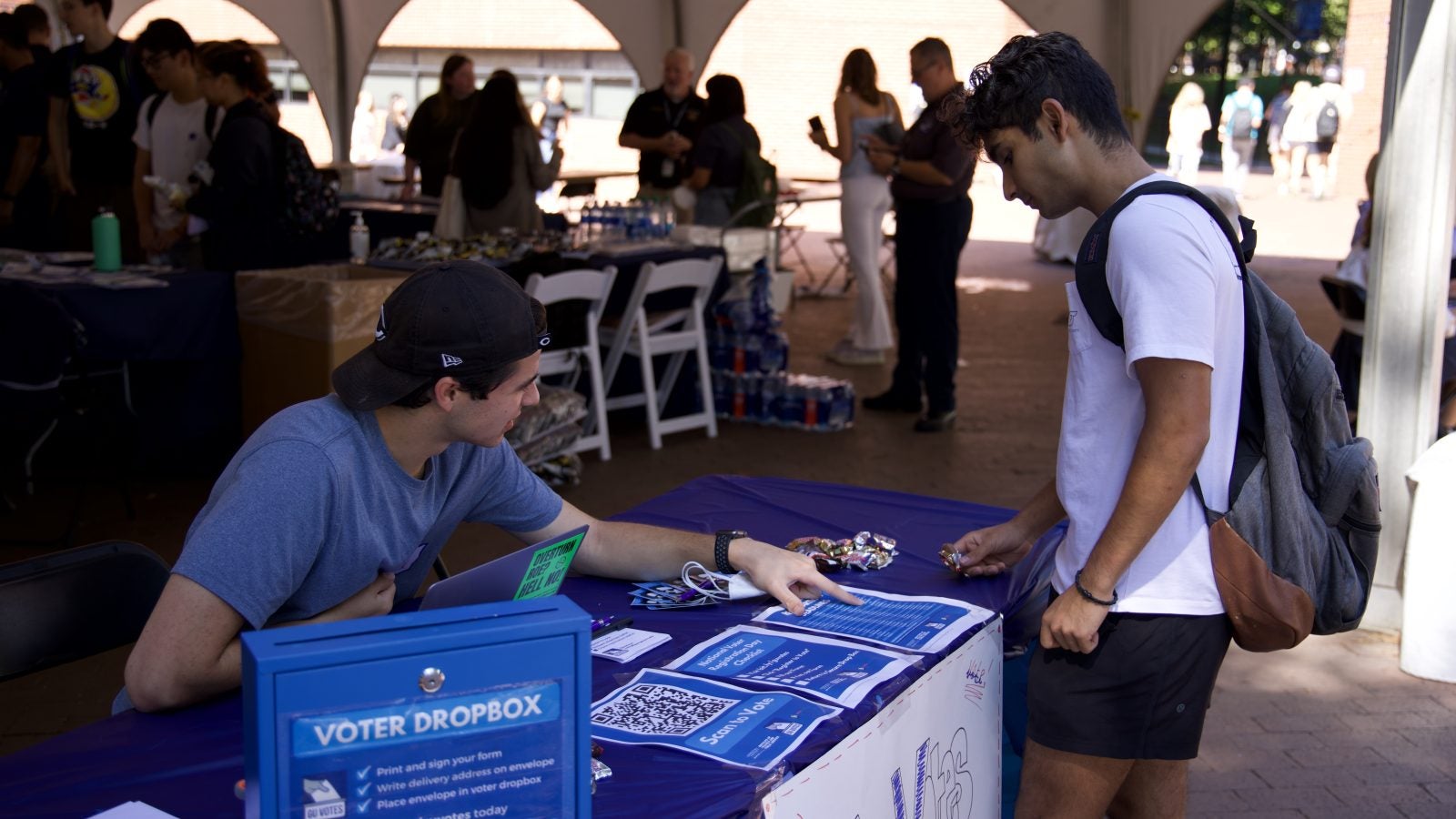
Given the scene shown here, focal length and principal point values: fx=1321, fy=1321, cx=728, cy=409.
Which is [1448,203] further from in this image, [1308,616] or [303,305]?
[303,305]

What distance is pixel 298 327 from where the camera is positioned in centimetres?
498

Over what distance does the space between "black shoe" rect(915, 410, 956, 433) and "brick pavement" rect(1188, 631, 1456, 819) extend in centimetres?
255

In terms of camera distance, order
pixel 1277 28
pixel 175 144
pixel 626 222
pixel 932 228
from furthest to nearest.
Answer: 1. pixel 1277 28
2. pixel 626 222
3. pixel 932 228
4. pixel 175 144

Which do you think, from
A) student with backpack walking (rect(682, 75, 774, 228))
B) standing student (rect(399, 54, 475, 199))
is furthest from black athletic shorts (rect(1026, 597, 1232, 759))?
standing student (rect(399, 54, 475, 199))

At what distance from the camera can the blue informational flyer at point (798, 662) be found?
178cm

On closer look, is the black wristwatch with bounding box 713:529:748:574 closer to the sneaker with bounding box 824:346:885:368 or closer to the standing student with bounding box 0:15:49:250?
the standing student with bounding box 0:15:49:250

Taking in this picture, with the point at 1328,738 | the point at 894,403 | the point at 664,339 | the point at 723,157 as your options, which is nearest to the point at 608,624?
the point at 1328,738

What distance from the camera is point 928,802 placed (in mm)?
1971

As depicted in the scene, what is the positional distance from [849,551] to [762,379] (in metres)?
4.25

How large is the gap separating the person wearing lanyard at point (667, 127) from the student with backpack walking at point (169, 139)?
3076 mm

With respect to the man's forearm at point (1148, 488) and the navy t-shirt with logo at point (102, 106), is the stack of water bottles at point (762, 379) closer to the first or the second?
the navy t-shirt with logo at point (102, 106)

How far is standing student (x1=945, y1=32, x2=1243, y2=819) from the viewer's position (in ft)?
5.49

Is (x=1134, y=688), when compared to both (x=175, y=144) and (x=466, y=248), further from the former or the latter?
(x=175, y=144)

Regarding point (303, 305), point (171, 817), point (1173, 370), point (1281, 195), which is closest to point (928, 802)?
point (1173, 370)
